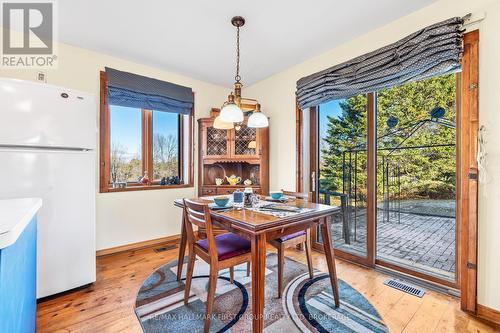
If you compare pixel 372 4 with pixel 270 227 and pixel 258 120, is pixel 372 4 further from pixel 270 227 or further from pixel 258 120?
pixel 270 227

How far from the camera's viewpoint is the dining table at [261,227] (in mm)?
1376

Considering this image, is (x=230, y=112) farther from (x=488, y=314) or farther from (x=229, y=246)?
(x=488, y=314)

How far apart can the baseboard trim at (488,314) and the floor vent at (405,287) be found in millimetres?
345

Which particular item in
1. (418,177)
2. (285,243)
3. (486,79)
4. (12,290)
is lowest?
(285,243)

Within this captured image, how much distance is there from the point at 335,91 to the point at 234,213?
5.81 ft

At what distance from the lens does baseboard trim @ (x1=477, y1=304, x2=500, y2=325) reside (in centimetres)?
160

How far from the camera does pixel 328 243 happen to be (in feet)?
5.95

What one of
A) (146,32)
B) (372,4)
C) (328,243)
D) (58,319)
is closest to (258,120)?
(328,243)

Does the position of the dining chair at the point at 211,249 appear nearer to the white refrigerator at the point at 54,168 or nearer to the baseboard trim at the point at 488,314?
the white refrigerator at the point at 54,168

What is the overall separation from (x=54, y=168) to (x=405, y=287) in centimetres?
315

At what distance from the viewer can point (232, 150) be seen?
136 inches

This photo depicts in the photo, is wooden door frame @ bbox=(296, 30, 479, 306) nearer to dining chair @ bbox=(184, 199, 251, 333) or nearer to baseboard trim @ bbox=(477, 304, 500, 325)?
baseboard trim @ bbox=(477, 304, 500, 325)

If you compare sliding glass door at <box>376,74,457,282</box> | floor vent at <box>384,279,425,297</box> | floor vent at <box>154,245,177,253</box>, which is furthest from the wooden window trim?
floor vent at <box>384,279,425,297</box>

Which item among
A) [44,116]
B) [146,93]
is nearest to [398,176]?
[146,93]
